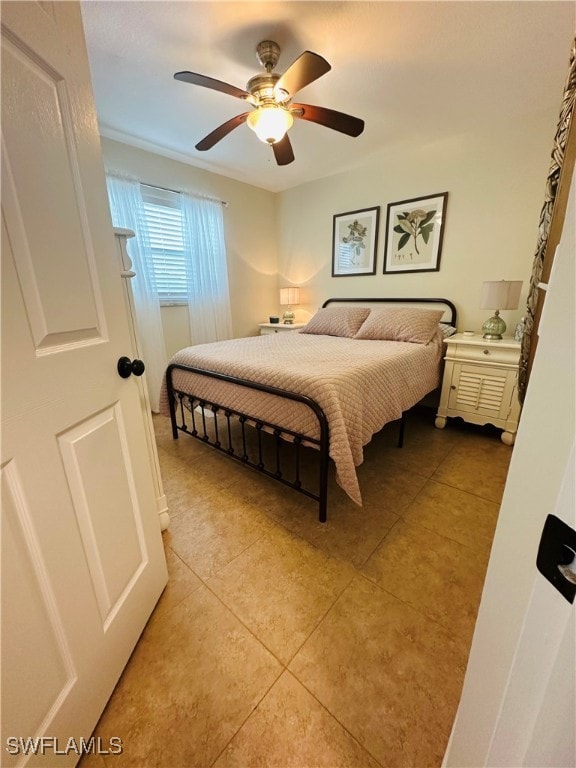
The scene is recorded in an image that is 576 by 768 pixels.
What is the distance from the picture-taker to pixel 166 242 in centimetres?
324

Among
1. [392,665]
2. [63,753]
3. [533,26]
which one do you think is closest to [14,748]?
[63,753]

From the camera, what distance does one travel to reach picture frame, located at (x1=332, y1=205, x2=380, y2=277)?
3.41 m

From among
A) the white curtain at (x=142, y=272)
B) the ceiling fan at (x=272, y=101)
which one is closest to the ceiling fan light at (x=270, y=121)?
the ceiling fan at (x=272, y=101)

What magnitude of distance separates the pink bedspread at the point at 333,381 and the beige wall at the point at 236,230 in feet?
4.85

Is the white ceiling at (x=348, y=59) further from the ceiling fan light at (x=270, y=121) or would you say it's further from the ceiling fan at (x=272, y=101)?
the ceiling fan light at (x=270, y=121)

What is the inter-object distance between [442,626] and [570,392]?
126cm

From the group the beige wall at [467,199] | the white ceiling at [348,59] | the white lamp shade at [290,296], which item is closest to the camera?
the white ceiling at [348,59]

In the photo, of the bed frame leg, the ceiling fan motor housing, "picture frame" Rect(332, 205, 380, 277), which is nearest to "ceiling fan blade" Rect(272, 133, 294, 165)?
the ceiling fan motor housing

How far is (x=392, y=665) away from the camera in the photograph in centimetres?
103

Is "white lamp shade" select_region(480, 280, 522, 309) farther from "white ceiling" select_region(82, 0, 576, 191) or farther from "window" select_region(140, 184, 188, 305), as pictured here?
"window" select_region(140, 184, 188, 305)

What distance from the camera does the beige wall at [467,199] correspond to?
2516mm

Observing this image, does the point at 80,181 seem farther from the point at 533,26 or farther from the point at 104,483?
the point at 533,26

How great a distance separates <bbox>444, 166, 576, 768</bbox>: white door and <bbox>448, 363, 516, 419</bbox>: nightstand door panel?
241 cm

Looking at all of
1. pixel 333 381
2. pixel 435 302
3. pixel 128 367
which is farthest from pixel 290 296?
pixel 128 367
